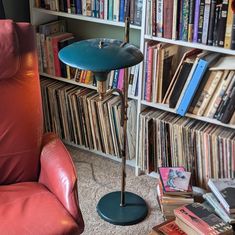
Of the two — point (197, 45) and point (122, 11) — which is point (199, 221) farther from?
point (122, 11)

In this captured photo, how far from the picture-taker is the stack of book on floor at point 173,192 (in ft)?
6.81

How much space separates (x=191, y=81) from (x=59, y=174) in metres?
0.84

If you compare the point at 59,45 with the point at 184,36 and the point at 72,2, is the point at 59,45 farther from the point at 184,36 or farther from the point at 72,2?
the point at 184,36

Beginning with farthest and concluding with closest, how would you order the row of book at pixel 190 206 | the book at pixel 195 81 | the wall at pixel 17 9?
1. the wall at pixel 17 9
2. the book at pixel 195 81
3. the row of book at pixel 190 206

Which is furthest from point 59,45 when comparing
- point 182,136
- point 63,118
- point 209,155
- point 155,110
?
point 209,155

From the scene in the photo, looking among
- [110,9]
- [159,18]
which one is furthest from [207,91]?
[110,9]

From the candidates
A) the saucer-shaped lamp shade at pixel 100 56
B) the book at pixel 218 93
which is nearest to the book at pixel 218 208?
the book at pixel 218 93

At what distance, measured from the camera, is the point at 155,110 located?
2385mm

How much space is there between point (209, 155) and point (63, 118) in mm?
933

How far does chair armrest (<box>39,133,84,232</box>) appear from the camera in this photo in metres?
1.56

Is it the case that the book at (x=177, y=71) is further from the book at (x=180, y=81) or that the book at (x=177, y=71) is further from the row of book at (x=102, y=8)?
the row of book at (x=102, y=8)

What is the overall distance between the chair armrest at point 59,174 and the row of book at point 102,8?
0.77m

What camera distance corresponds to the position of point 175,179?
2.14 metres

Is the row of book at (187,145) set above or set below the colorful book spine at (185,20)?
below
